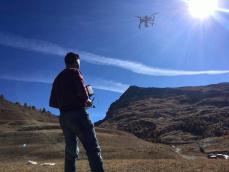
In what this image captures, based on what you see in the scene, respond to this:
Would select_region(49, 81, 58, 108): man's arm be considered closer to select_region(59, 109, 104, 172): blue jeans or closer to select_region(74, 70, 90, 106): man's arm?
select_region(59, 109, 104, 172): blue jeans

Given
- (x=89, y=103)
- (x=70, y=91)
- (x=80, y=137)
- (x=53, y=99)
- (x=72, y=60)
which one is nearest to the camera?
(x=80, y=137)

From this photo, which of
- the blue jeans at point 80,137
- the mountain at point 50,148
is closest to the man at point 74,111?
the blue jeans at point 80,137

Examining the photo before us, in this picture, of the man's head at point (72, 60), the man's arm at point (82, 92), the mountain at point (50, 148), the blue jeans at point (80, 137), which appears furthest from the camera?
the mountain at point (50, 148)

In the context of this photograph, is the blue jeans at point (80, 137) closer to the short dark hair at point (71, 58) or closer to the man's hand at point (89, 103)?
the man's hand at point (89, 103)

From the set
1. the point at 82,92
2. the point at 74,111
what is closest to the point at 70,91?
the point at 82,92

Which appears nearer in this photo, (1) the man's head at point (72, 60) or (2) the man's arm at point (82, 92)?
(2) the man's arm at point (82, 92)

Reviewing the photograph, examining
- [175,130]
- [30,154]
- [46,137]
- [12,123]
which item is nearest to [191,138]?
[175,130]

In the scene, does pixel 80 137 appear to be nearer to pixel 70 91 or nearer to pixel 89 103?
pixel 89 103

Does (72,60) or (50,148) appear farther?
(50,148)
